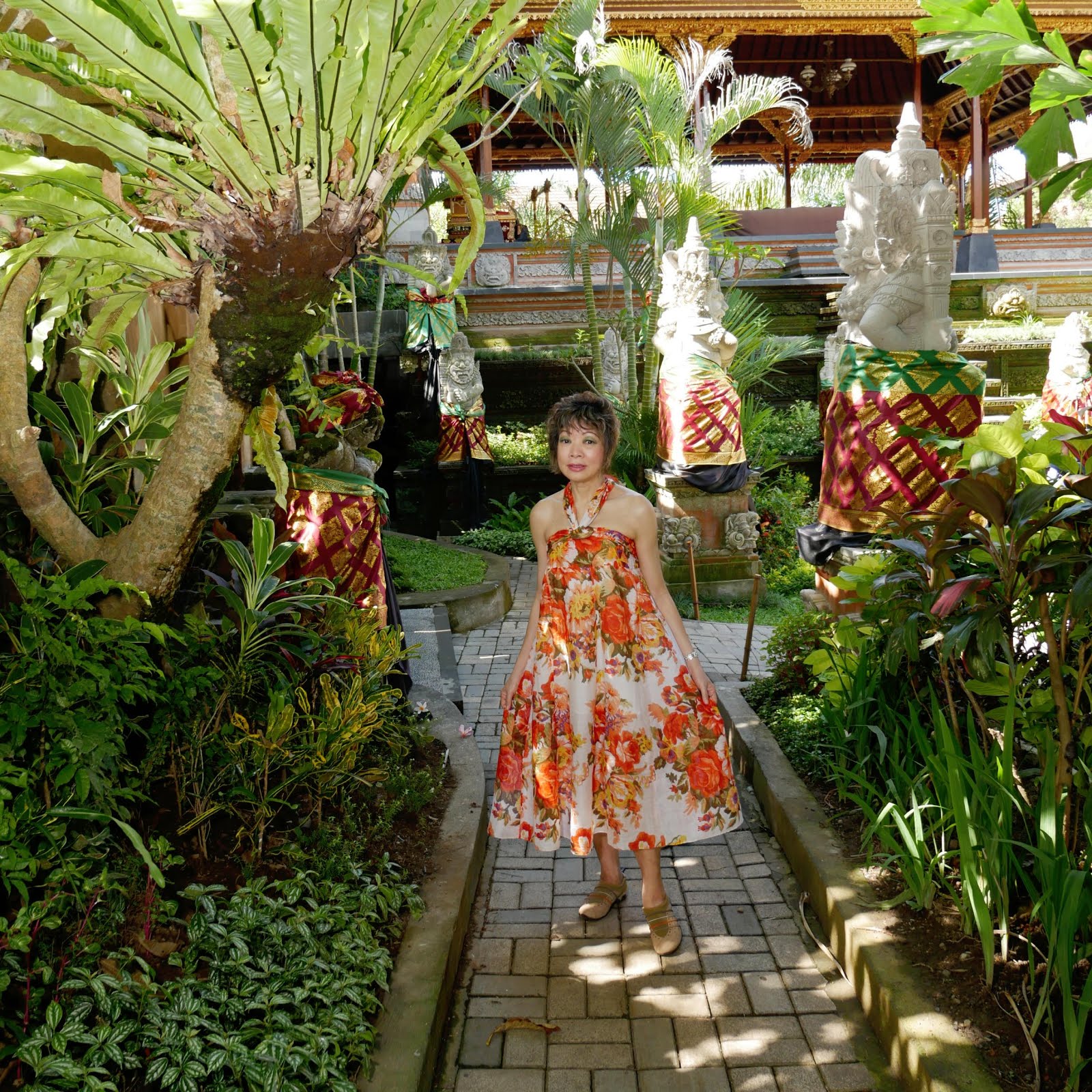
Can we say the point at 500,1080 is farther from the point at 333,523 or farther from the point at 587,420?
the point at 333,523

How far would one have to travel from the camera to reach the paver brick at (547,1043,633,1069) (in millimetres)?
2348

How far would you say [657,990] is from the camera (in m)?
2.65

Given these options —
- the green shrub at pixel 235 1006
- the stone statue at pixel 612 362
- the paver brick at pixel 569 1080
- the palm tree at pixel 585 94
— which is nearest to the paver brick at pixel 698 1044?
the paver brick at pixel 569 1080

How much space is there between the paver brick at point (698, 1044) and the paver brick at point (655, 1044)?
2 cm

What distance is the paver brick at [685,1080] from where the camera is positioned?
2268 millimetres

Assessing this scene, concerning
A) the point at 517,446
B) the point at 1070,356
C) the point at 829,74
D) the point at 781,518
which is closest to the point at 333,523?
the point at 781,518

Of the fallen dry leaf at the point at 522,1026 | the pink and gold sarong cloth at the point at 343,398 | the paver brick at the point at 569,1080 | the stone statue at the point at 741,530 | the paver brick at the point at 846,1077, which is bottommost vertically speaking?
the paver brick at the point at 846,1077

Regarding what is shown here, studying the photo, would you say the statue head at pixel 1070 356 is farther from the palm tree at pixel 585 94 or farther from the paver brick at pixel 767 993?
A: the paver brick at pixel 767 993

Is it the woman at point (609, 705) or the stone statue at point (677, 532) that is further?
the stone statue at point (677, 532)

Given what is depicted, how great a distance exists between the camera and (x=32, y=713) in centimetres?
209

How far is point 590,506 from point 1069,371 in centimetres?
807

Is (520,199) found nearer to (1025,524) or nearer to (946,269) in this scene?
(946,269)

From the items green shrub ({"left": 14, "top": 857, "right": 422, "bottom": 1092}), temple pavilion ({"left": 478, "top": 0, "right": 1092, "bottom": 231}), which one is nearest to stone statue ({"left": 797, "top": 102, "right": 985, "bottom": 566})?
green shrub ({"left": 14, "top": 857, "right": 422, "bottom": 1092})

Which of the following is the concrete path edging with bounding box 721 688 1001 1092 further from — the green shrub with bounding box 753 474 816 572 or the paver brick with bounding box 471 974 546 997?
the green shrub with bounding box 753 474 816 572
